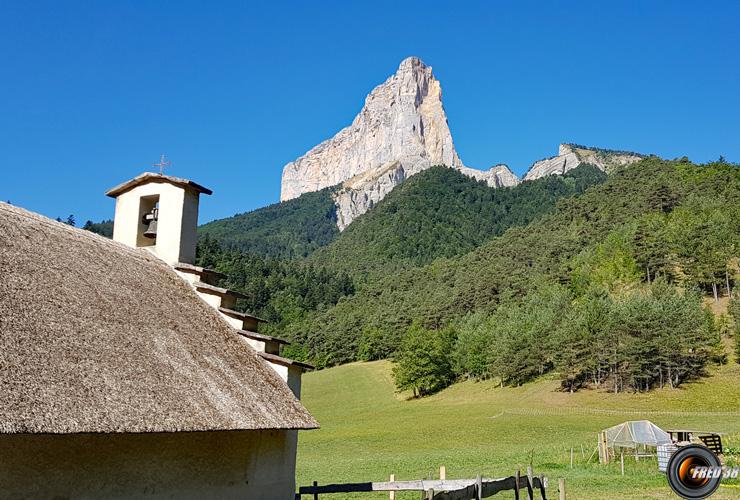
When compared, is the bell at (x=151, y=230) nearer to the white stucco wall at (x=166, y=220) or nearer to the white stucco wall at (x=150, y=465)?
the white stucco wall at (x=166, y=220)

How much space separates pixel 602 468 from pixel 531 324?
60.0m

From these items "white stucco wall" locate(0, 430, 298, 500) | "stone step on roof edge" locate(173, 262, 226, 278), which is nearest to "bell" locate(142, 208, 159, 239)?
"stone step on roof edge" locate(173, 262, 226, 278)

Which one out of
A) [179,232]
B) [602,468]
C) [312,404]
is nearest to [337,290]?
[312,404]

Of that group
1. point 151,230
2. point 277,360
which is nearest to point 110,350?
point 277,360

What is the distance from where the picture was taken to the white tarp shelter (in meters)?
31.3

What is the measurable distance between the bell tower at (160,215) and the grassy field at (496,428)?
33.3ft

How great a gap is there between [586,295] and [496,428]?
5068cm

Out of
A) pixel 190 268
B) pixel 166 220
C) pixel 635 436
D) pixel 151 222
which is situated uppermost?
pixel 151 222

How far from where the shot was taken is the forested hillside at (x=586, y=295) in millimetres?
71938

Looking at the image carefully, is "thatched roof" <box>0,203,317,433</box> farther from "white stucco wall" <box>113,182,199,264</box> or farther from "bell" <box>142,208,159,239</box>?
"bell" <box>142,208,159,239</box>

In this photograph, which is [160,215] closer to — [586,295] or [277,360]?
[277,360]

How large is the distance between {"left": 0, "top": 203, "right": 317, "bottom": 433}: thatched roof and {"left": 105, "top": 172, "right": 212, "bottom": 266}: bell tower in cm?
133

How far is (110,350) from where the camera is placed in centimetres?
Result: 1117

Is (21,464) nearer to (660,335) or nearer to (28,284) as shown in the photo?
(28,284)
